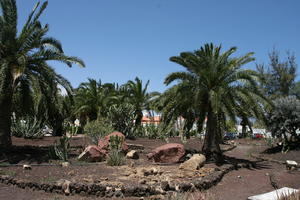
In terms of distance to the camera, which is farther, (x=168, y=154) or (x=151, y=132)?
(x=151, y=132)

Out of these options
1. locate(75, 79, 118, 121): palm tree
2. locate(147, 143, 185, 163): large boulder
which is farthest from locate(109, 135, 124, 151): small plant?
locate(75, 79, 118, 121): palm tree

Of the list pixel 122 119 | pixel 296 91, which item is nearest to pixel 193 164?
pixel 122 119

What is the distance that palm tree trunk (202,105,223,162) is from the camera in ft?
43.1

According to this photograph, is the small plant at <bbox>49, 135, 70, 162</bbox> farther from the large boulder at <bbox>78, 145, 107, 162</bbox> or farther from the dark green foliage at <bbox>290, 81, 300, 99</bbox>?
the dark green foliage at <bbox>290, 81, 300, 99</bbox>

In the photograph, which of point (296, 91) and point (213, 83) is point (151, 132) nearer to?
point (213, 83)

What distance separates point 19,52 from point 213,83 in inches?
341

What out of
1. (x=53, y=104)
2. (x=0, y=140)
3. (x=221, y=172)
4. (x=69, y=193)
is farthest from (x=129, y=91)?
(x=69, y=193)

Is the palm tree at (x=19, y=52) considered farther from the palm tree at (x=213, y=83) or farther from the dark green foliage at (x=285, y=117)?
the dark green foliage at (x=285, y=117)

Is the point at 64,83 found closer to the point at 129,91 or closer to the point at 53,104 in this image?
the point at 53,104

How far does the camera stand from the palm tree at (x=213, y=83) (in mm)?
12586

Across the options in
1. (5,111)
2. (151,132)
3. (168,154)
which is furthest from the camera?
(151,132)

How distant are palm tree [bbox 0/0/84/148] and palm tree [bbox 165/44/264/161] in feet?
16.0

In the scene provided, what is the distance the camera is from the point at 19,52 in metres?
12.6

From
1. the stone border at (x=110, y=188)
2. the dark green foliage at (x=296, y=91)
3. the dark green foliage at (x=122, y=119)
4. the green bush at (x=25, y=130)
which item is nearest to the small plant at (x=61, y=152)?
the stone border at (x=110, y=188)
